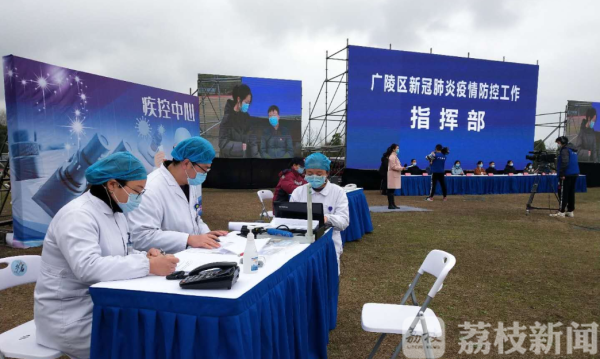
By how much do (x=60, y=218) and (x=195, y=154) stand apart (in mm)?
741

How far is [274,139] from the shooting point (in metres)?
12.6

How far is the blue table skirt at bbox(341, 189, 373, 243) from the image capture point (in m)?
4.84

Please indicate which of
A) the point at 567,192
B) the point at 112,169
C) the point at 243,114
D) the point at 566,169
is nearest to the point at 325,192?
the point at 112,169

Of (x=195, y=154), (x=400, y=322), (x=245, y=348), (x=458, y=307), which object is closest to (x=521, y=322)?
(x=458, y=307)

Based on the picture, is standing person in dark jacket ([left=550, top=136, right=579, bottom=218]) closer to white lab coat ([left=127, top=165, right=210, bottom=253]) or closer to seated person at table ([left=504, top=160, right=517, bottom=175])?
seated person at table ([left=504, top=160, right=517, bottom=175])

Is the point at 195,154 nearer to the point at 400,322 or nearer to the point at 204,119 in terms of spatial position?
the point at 400,322

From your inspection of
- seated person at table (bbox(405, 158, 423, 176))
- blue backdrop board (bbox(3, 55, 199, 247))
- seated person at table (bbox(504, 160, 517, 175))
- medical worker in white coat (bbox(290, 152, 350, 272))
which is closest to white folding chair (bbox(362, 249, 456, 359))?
medical worker in white coat (bbox(290, 152, 350, 272))

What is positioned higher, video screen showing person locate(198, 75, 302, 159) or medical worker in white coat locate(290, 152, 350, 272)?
video screen showing person locate(198, 75, 302, 159)

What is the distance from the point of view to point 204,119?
12305 mm

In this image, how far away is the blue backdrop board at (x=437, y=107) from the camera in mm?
10547

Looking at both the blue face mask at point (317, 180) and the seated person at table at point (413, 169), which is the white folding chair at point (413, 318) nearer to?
the blue face mask at point (317, 180)

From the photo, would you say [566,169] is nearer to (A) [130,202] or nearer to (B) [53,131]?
(A) [130,202]

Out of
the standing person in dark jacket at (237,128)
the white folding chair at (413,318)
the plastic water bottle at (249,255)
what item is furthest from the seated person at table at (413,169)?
the plastic water bottle at (249,255)

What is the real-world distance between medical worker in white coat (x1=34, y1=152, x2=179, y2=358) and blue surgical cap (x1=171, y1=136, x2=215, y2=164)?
45 centimetres
